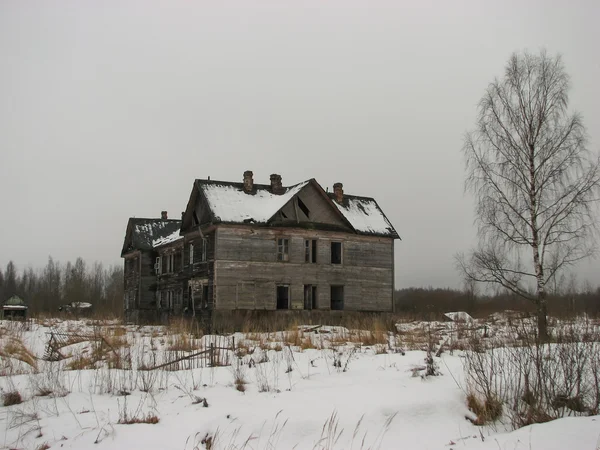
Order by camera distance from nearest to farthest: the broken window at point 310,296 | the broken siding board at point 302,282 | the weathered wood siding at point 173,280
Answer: the broken siding board at point 302,282 < the broken window at point 310,296 < the weathered wood siding at point 173,280

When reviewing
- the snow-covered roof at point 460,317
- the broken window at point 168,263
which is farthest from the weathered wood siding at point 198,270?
the snow-covered roof at point 460,317

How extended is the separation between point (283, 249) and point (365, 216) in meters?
6.21

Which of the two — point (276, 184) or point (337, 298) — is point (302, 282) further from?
point (276, 184)

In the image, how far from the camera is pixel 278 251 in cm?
2667

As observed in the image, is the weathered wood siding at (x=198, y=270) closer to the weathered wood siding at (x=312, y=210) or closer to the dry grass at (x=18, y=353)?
the weathered wood siding at (x=312, y=210)

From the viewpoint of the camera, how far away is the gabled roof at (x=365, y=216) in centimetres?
2966

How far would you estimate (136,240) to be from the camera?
35.8m

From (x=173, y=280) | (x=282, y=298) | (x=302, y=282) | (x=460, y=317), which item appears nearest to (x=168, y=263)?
(x=173, y=280)

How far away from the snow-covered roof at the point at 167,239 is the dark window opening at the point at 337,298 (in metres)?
8.88

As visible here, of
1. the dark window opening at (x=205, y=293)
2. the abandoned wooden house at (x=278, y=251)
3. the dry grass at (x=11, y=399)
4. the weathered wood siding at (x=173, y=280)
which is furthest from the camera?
the weathered wood siding at (x=173, y=280)

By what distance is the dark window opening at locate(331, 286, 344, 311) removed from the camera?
2833 centimetres

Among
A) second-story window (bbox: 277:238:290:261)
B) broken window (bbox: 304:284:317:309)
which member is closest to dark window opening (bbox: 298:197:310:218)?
second-story window (bbox: 277:238:290:261)

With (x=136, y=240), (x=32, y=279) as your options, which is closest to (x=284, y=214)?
(x=136, y=240)

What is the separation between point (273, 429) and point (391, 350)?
6319mm
